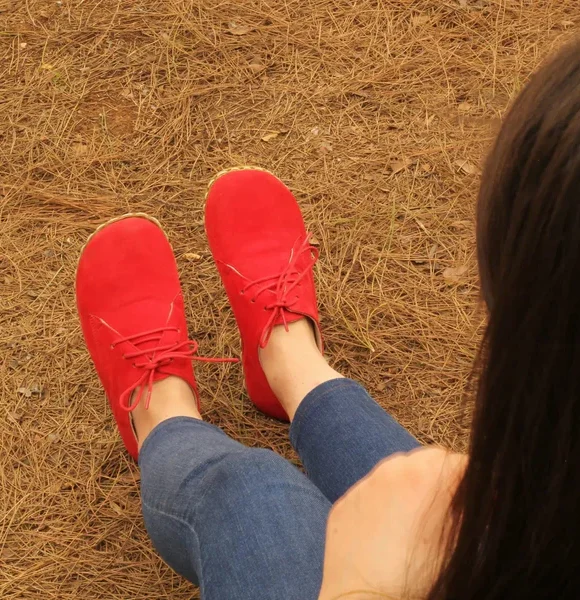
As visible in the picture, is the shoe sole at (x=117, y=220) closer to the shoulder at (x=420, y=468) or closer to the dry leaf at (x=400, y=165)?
the dry leaf at (x=400, y=165)

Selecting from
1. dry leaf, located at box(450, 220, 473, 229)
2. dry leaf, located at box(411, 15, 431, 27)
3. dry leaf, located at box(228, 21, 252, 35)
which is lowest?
dry leaf, located at box(450, 220, 473, 229)

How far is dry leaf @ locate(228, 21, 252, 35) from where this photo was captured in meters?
1.93

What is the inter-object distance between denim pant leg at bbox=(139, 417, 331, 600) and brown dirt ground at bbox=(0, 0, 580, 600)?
30 cm

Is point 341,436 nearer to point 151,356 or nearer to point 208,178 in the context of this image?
point 151,356

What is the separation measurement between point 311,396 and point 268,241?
469mm

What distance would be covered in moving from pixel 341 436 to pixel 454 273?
66 centimetres

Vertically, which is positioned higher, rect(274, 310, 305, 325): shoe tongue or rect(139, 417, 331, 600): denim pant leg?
rect(274, 310, 305, 325): shoe tongue

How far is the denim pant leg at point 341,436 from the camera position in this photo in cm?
118

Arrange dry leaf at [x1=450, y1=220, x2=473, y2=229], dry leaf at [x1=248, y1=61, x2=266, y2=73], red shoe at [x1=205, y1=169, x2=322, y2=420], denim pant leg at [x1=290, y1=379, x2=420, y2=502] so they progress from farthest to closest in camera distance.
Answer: dry leaf at [x1=248, y1=61, x2=266, y2=73] < dry leaf at [x1=450, y1=220, x2=473, y2=229] < red shoe at [x1=205, y1=169, x2=322, y2=420] < denim pant leg at [x1=290, y1=379, x2=420, y2=502]

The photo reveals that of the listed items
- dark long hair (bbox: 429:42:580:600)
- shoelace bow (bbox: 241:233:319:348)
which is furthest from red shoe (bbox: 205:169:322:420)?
dark long hair (bbox: 429:42:580:600)

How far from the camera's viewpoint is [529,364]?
1.50 feet

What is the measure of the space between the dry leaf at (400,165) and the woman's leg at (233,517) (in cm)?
91

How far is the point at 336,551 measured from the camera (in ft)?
2.36

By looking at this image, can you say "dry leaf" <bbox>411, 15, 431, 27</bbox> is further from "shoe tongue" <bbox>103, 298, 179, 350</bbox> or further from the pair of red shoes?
"shoe tongue" <bbox>103, 298, 179, 350</bbox>
